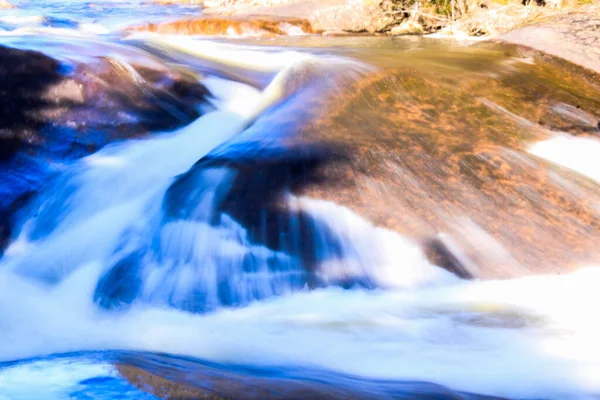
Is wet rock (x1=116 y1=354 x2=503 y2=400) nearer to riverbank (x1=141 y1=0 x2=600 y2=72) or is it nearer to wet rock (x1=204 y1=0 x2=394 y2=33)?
riverbank (x1=141 y1=0 x2=600 y2=72)

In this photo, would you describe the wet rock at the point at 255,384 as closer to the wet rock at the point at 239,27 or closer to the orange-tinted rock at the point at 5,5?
the wet rock at the point at 239,27

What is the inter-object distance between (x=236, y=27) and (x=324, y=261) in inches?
317

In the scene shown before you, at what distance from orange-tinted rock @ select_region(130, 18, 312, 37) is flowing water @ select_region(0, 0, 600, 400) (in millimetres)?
5953

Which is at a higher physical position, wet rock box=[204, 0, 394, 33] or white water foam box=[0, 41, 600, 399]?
wet rock box=[204, 0, 394, 33]

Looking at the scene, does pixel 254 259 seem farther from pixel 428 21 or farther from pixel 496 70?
pixel 428 21

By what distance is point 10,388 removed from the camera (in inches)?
67.6

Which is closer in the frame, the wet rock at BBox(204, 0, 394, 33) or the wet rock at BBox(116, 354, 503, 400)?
the wet rock at BBox(116, 354, 503, 400)

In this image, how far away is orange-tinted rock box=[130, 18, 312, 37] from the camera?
9.96 meters

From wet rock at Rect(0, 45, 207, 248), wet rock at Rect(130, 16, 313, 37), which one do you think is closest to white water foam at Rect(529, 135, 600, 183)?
wet rock at Rect(0, 45, 207, 248)

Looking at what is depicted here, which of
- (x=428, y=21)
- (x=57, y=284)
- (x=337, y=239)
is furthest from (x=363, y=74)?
(x=428, y=21)

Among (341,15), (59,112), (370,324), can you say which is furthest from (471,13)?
(370,324)

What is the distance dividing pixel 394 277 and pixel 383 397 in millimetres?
1018

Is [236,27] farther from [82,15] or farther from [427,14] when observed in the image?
[82,15]

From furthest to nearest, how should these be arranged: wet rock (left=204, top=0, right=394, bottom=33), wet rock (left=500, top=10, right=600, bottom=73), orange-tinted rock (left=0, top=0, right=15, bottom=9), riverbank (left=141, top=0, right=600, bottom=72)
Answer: orange-tinted rock (left=0, top=0, right=15, bottom=9) < wet rock (left=204, top=0, right=394, bottom=33) < riverbank (left=141, top=0, right=600, bottom=72) < wet rock (left=500, top=10, right=600, bottom=73)
